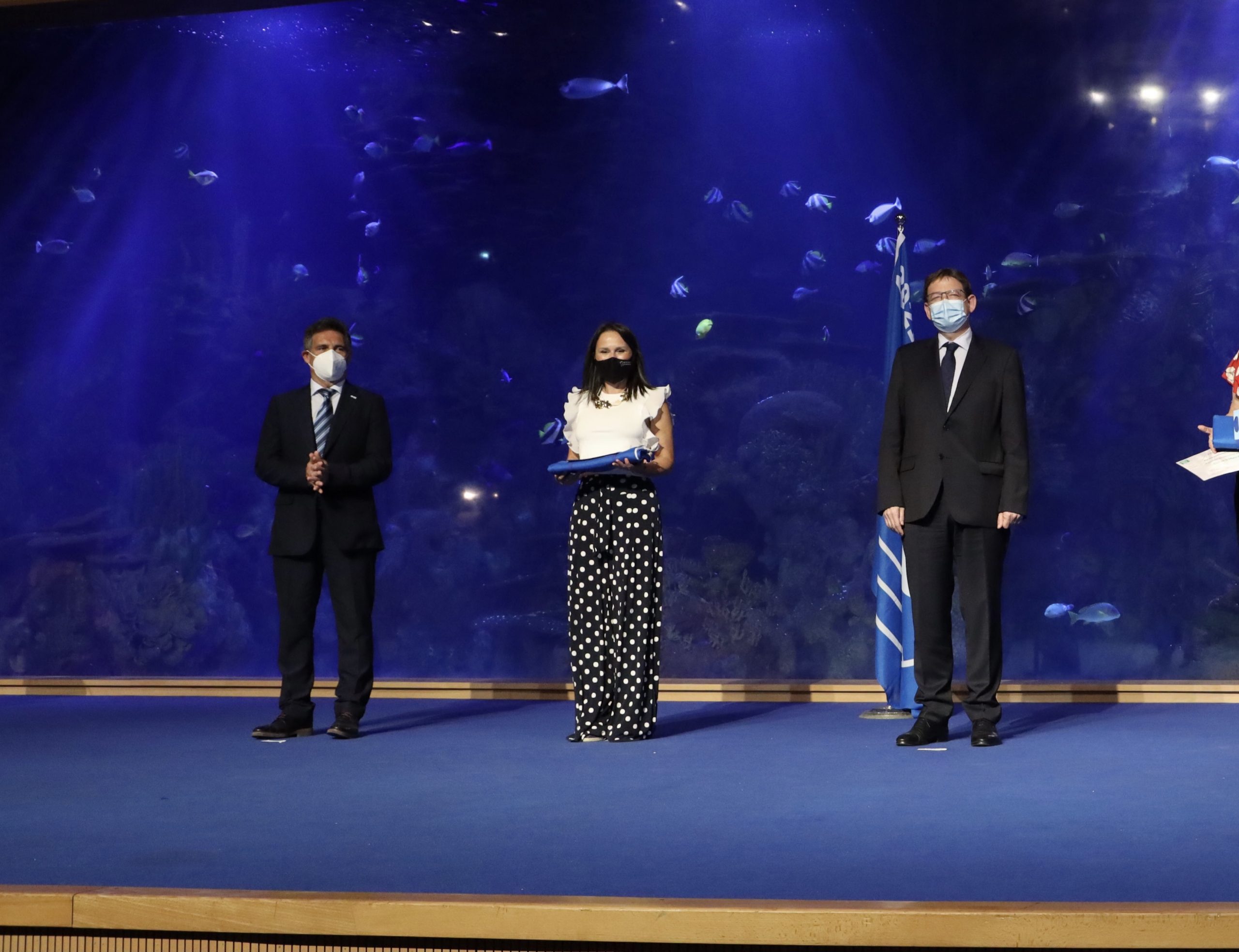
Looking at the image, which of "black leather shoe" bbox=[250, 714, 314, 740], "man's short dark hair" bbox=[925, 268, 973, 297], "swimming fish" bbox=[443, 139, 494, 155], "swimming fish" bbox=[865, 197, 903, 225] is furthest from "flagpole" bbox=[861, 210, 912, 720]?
"swimming fish" bbox=[443, 139, 494, 155]

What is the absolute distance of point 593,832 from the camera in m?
3.04

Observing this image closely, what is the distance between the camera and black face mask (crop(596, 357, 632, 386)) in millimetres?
4910

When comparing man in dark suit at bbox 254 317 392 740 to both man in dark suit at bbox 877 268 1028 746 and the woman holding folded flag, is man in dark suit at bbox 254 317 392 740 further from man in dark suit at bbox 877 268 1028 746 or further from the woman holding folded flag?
man in dark suit at bbox 877 268 1028 746

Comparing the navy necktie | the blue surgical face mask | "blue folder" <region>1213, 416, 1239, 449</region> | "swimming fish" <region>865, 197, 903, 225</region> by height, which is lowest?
"blue folder" <region>1213, 416, 1239, 449</region>

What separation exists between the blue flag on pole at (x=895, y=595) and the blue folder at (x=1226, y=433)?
197 centimetres

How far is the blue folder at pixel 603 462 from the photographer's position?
475 cm

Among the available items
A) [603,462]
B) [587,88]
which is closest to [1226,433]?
[603,462]

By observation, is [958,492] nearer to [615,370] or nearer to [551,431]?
[615,370]

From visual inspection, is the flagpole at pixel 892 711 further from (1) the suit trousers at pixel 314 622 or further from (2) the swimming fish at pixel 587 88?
(2) the swimming fish at pixel 587 88

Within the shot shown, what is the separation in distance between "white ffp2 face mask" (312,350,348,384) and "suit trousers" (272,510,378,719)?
1.86 ft

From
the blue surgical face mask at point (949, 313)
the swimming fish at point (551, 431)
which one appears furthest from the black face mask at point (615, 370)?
the swimming fish at point (551, 431)

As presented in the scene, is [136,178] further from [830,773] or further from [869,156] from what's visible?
[830,773]

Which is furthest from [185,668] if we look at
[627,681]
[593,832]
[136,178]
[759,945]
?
[759,945]

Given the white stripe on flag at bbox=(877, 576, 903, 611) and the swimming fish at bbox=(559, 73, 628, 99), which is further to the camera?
the swimming fish at bbox=(559, 73, 628, 99)
